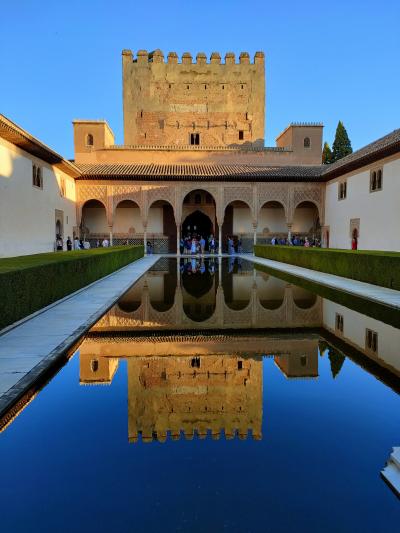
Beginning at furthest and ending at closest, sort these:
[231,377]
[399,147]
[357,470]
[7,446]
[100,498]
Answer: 1. [399,147]
2. [231,377]
3. [7,446]
4. [357,470]
5. [100,498]

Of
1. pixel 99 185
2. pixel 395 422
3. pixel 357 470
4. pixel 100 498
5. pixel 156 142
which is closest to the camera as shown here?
pixel 100 498

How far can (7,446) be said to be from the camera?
260 centimetres

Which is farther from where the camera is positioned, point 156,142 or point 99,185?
point 156,142

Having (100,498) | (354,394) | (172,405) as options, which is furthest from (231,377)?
(100,498)

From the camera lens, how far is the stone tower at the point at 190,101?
3206 cm

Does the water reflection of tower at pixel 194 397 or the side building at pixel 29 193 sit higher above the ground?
the side building at pixel 29 193

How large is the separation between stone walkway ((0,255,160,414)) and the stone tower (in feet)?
86.1

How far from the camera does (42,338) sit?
4.90 meters

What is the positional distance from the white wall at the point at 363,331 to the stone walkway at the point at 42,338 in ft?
11.1

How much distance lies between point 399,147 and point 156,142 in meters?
20.0

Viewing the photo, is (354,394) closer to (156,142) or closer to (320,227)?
(320,227)

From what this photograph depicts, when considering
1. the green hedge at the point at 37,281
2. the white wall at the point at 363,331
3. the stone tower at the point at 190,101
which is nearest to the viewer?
the white wall at the point at 363,331

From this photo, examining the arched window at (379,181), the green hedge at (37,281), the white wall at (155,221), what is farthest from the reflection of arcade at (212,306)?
the white wall at (155,221)

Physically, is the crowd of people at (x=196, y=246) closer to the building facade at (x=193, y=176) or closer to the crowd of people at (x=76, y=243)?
the building facade at (x=193, y=176)
